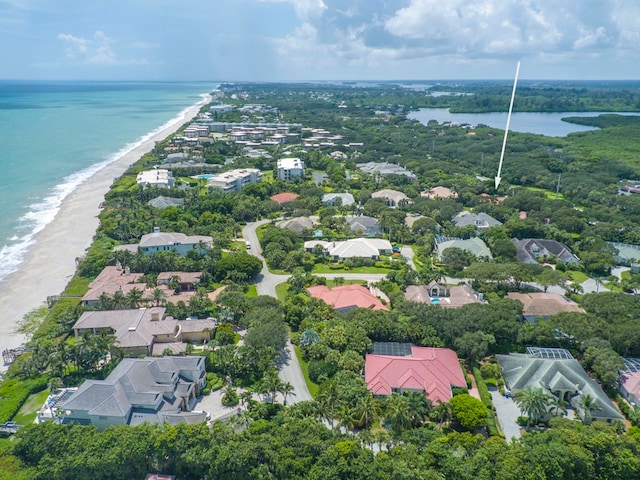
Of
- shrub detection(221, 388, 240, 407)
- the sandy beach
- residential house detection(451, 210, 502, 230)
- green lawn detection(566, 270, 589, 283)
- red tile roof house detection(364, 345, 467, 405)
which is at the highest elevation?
red tile roof house detection(364, 345, 467, 405)

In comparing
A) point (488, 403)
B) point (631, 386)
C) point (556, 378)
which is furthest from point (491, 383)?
point (631, 386)

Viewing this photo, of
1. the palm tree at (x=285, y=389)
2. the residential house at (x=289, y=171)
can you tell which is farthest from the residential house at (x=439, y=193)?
the palm tree at (x=285, y=389)

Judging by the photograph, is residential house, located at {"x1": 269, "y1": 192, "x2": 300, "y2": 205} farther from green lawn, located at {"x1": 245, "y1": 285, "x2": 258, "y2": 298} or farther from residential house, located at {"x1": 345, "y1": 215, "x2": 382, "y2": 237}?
green lawn, located at {"x1": 245, "y1": 285, "x2": 258, "y2": 298}

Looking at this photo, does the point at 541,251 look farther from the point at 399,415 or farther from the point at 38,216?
the point at 38,216

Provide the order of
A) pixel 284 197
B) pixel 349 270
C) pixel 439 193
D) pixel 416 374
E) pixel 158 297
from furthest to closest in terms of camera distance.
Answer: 1. pixel 439 193
2. pixel 284 197
3. pixel 349 270
4. pixel 158 297
5. pixel 416 374

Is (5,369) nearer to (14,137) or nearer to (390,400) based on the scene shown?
(390,400)

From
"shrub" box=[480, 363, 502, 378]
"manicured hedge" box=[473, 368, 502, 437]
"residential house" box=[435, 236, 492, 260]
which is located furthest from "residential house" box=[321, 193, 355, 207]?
"manicured hedge" box=[473, 368, 502, 437]
